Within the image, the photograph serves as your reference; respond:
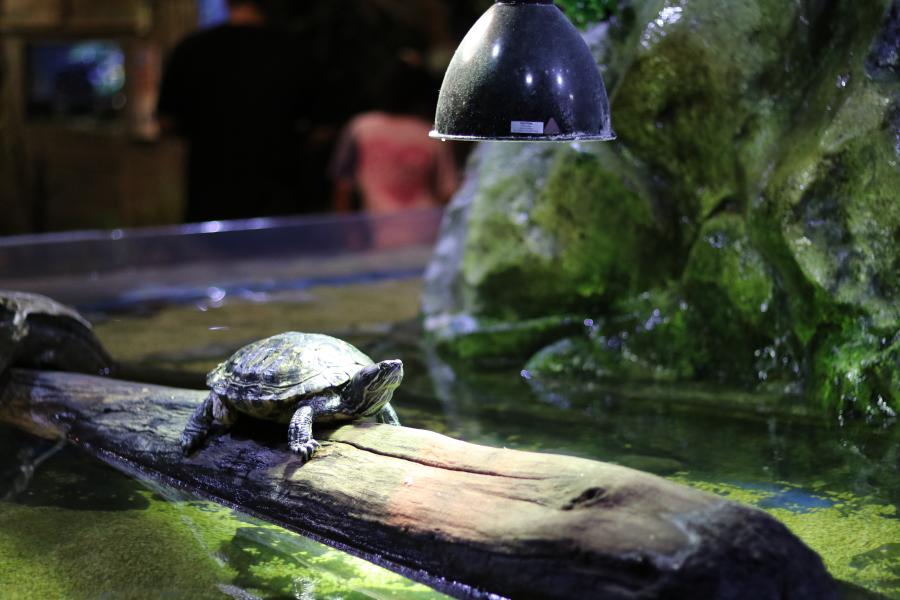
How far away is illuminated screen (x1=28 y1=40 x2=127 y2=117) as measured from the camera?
13250 mm

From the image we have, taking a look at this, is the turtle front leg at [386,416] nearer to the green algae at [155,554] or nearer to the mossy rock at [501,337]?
the green algae at [155,554]

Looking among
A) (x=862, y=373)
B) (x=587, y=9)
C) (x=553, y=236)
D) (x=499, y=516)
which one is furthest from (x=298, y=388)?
(x=587, y=9)

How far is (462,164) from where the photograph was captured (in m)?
14.4

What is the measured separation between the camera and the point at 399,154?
10938 millimetres

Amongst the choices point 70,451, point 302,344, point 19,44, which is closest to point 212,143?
point 19,44

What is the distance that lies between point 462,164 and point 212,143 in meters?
4.39

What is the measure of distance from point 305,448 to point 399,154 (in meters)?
7.65

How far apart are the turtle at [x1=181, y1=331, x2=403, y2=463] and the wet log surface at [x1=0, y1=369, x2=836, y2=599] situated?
84 millimetres

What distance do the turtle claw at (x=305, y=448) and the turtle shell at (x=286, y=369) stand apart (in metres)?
0.20

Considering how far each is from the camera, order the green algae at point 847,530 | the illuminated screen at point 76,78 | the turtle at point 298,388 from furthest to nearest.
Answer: the illuminated screen at point 76,78 < the turtle at point 298,388 < the green algae at point 847,530

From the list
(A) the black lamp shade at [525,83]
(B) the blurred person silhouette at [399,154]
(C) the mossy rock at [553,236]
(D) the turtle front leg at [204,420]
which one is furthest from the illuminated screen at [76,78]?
(A) the black lamp shade at [525,83]

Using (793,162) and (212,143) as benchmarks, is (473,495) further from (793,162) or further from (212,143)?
(212,143)

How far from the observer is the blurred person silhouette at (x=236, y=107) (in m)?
10.4

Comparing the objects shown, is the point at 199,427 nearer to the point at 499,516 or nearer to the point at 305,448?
the point at 305,448
